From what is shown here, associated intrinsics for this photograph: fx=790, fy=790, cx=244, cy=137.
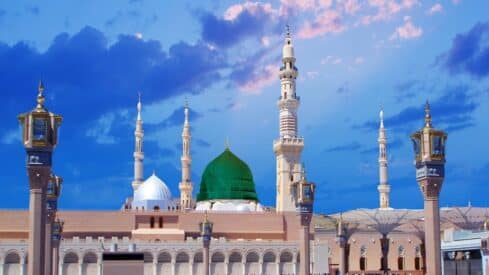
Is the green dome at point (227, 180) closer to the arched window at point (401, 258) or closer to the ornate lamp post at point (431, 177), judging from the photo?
the arched window at point (401, 258)

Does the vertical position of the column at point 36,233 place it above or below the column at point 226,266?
above

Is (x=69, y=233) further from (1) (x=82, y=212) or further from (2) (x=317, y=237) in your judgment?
(2) (x=317, y=237)

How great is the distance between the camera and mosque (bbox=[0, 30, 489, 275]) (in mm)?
57969

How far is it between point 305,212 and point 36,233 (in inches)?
685

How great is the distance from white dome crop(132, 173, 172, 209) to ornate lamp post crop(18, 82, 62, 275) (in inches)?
1732

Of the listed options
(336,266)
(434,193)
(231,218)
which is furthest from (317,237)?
(434,193)

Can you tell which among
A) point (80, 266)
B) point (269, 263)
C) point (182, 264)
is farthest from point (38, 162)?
point (269, 263)

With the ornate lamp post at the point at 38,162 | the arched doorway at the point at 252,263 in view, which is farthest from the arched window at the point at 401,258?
the ornate lamp post at the point at 38,162

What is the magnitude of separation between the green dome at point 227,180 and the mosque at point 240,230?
0.09 m

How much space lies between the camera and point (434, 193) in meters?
21.9

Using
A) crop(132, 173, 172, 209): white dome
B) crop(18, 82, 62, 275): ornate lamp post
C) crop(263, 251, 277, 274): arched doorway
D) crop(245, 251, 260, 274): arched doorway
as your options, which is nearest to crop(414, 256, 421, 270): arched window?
crop(263, 251, 277, 274): arched doorway

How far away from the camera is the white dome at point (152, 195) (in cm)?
6494

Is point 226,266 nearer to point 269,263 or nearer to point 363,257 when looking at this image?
point 269,263

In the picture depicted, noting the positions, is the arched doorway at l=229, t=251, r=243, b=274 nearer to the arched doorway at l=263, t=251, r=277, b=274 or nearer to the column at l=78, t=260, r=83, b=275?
the arched doorway at l=263, t=251, r=277, b=274
